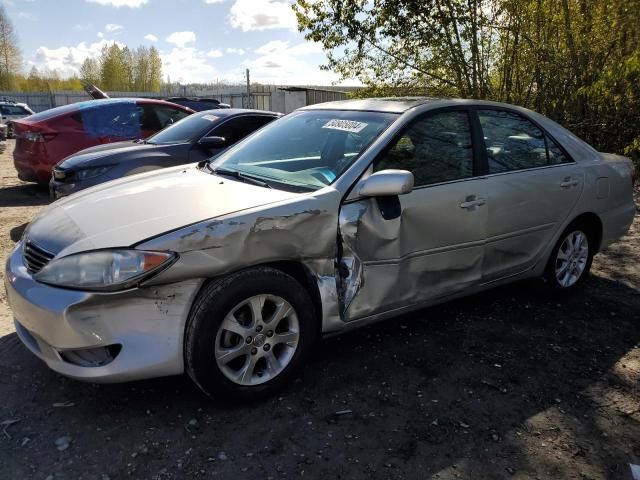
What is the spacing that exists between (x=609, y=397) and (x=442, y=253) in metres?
1.20

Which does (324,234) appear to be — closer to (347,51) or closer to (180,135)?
(180,135)

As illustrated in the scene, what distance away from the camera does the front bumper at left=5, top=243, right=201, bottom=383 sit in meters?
2.33

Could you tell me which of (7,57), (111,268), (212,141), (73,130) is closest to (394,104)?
(111,268)

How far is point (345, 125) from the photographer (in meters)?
3.40

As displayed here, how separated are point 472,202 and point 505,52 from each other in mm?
6610

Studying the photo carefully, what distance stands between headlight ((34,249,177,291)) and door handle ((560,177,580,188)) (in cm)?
295

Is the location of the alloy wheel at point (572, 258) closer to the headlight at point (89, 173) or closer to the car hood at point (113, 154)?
the car hood at point (113, 154)

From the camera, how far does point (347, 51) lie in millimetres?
9750

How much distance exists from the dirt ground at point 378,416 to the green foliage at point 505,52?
5.58 meters

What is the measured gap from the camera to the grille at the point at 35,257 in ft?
8.45

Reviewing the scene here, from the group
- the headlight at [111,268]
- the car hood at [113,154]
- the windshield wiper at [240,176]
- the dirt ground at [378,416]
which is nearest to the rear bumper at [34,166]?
the car hood at [113,154]

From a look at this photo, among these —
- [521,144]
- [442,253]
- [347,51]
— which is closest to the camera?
[442,253]

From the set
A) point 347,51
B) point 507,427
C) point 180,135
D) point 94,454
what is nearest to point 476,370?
point 507,427

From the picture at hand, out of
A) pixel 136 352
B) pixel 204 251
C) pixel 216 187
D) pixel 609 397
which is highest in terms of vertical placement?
pixel 216 187
